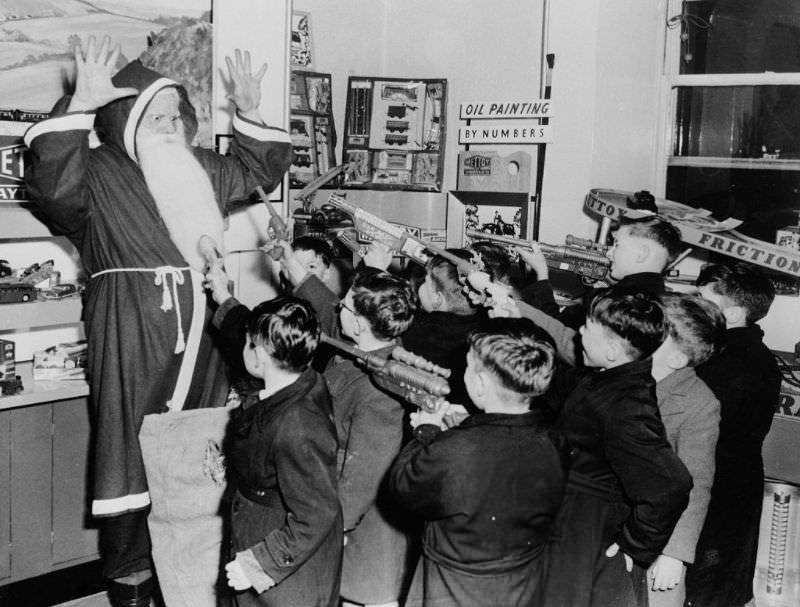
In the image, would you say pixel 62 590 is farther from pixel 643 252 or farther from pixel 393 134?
pixel 393 134

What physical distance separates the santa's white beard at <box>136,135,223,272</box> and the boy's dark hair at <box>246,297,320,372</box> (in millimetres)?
741

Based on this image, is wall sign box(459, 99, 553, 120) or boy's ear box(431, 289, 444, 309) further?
wall sign box(459, 99, 553, 120)

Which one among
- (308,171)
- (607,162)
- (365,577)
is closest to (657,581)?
(365,577)

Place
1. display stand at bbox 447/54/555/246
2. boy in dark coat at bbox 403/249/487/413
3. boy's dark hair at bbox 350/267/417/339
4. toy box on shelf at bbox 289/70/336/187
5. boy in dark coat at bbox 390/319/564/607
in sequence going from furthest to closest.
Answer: toy box on shelf at bbox 289/70/336/187 → display stand at bbox 447/54/555/246 → boy in dark coat at bbox 403/249/487/413 → boy's dark hair at bbox 350/267/417/339 → boy in dark coat at bbox 390/319/564/607

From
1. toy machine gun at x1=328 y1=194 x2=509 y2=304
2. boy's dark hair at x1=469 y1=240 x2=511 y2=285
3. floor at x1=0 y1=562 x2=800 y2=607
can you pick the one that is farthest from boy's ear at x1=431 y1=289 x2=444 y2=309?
floor at x1=0 y1=562 x2=800 y2=607

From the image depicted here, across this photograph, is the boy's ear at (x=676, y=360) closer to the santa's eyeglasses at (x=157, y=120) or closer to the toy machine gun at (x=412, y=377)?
the toy machine gun at (x=412, y=377)

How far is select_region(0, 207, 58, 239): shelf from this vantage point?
3107 mm

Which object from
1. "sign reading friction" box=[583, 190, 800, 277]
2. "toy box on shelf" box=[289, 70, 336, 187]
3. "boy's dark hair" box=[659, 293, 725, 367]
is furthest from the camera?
"toy box on shelf" box=[289, 70, 336, 187]

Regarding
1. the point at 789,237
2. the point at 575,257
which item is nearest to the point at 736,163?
the point at 789,237

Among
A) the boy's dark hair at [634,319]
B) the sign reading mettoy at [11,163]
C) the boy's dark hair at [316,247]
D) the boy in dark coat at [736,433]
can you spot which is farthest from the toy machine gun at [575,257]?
the sign reading mettoy at [11,163]

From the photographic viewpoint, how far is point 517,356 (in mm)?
2184

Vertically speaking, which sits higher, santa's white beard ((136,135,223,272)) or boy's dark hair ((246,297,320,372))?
santa's white beard ((136,135,223,272))

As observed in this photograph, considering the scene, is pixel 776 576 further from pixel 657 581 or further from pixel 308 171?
pixel 308 171

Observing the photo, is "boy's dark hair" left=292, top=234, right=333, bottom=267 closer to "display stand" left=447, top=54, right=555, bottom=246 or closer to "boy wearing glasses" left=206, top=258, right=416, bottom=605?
"boy wearing glasses" left=206, top=258, right=416, bottom=605
